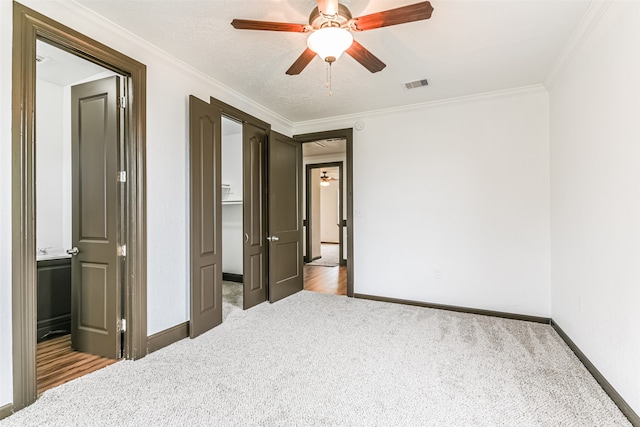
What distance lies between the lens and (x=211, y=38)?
2.46 meters

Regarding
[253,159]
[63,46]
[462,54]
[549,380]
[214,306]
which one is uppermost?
[462,54]

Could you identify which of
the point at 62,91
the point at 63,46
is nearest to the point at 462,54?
the point at 63,46

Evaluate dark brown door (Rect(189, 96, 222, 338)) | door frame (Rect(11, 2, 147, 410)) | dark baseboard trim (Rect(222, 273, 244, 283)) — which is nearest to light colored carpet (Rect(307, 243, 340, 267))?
dark baseboard trim (Rect(222, 273, 244, 283))

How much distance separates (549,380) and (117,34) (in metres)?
4.14

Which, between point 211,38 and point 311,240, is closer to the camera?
point 211,38

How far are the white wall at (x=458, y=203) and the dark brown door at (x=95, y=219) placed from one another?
2.91 meters

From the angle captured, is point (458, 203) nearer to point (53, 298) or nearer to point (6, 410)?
point (6, 410)

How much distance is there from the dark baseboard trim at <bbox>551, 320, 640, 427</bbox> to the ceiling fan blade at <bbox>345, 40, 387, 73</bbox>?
2661 millimetres

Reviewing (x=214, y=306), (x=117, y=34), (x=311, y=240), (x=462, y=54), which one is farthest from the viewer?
(x=311, y=240)

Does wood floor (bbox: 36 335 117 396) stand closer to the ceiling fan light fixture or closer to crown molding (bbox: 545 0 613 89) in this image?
the ceiling fan light fixture

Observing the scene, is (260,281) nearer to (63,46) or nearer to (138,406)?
(138,406)

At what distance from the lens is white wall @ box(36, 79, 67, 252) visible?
3184 millimetres

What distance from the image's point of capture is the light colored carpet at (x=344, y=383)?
1769mm

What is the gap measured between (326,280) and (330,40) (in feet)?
14.1
